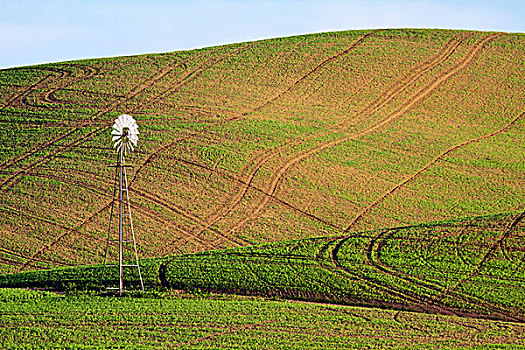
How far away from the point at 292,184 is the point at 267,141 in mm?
6054

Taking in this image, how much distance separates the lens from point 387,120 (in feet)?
176

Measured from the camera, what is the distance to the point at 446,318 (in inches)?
1049

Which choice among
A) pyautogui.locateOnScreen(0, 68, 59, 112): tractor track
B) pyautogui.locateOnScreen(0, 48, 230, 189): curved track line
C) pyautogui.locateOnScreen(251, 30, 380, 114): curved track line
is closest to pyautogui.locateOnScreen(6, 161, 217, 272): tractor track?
pyautogui.locateOnScreen(0, 48, 230, 189): curved track line

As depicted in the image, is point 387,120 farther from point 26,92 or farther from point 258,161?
point 26,92

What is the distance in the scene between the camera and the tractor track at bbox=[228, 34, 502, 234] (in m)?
42.6

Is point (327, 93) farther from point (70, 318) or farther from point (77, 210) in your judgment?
point (70, 318)

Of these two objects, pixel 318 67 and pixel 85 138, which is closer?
pixel 85 138

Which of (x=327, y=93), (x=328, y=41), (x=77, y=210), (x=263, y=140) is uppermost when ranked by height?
(x=328, y=41)

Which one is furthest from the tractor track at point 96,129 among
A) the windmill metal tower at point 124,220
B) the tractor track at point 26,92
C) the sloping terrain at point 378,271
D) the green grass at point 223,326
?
the green grass at point 223,326

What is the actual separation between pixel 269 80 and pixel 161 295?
3268 cm

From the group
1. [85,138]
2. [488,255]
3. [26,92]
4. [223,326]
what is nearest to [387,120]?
[85,138]

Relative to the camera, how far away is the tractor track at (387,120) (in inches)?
1675

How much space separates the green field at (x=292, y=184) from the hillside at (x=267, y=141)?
16 cm

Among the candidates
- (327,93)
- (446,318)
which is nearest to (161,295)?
(446,318)
